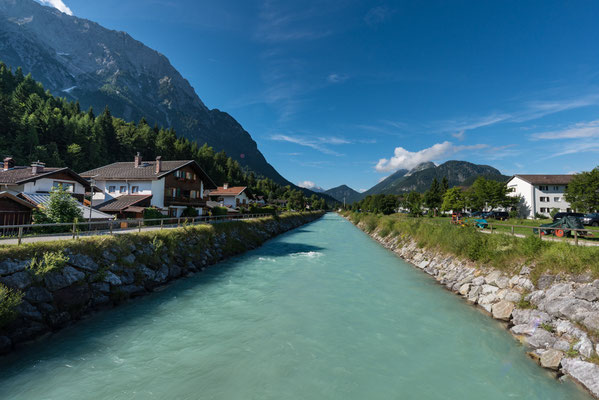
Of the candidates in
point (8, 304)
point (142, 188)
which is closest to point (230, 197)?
point (142, 188)

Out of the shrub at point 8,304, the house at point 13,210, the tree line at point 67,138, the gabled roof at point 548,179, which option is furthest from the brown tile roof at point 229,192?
the gabled roof at point 548,179

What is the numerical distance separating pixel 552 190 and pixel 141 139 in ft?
389

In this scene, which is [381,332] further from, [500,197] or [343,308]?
[500,197]

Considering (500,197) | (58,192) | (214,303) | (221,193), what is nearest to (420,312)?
(214,303)

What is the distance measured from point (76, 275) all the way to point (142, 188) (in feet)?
87.1

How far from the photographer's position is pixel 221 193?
220 ft

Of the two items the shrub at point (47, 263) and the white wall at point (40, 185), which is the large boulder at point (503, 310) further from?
the white wall at point (40, 185)

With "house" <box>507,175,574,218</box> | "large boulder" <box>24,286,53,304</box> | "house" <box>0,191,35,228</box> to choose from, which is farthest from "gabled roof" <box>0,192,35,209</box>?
"house" <box>507,175,574,218</box>

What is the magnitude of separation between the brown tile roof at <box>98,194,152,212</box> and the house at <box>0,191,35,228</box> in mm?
11038

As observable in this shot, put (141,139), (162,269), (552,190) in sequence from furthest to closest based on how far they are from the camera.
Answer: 1. (141,139)
2. (552,190)
3. (162,269)

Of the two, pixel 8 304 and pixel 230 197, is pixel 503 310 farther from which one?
pixel 230 197

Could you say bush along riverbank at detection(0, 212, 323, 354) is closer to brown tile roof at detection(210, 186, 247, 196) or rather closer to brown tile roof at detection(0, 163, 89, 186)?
brown tile roof at detection(0, 163, 89, 186)

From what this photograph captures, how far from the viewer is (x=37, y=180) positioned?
25.6 meters

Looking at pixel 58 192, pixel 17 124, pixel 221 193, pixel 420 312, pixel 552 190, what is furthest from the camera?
pixel 221 193
